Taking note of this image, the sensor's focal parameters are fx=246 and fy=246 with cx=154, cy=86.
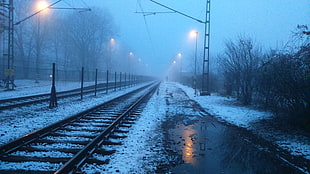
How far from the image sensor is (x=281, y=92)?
9406 millimetres

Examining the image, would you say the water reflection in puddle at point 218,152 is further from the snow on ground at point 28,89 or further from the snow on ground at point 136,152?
the snow on ground at point 28,89

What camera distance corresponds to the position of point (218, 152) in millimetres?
6668

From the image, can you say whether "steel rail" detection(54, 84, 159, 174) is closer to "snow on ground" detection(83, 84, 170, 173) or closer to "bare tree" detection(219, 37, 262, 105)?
"snow on ground" detection(83, 84, 170, 173)

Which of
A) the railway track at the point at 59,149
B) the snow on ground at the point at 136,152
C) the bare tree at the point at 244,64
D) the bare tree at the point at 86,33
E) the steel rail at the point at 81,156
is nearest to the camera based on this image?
the steel rail at the point at 81,156

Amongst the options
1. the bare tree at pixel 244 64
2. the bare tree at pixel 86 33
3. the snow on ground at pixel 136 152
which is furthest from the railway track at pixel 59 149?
the bare tree at pixel 86 33

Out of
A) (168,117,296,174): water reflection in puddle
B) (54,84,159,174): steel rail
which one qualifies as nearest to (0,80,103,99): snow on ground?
(54,84,159,174): steel rail

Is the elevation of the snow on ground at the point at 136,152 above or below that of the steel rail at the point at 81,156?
below

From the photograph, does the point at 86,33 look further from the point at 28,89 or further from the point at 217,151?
the point at 217,151

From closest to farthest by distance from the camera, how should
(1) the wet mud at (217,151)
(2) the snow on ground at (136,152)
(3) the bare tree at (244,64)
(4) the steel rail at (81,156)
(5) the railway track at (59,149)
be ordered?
(4) the steel rail at (81,156) < (5) the railway track at (59,149) < (2) the snow on ground at (136,152) < (1) the wet mud at (217,151) < (3) the bare tree at (244,64)

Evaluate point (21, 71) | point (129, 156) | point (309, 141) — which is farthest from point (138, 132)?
point (21, 71)

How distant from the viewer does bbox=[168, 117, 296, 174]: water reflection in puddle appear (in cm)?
543

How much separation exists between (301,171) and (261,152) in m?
1.42

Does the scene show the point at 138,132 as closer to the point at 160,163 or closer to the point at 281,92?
the point at 160,163

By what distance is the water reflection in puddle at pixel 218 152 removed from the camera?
17.8 ft
